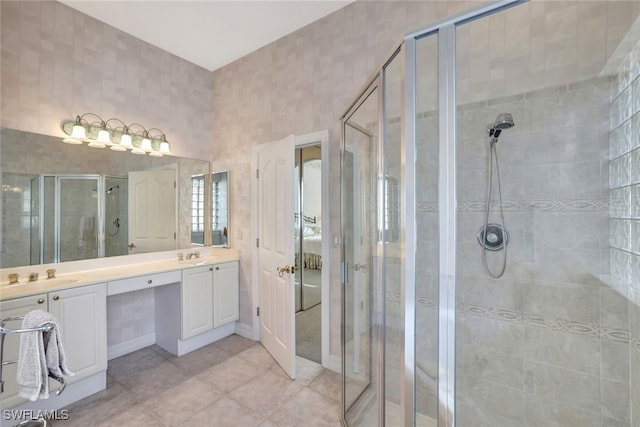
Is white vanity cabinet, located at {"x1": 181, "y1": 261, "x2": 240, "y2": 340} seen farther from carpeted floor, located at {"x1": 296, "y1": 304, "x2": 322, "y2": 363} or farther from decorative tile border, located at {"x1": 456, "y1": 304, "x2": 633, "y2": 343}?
decorative tile border, located at {"x1": 456, "y1": 304, "x2": 633, "y2": 343}

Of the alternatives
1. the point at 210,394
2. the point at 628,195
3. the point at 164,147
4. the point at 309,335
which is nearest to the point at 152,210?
the point at 164,147

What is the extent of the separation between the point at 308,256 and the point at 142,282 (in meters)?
3.21

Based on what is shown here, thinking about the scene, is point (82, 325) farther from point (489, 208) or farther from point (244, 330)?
point (489, 208)

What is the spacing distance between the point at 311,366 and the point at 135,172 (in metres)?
2.55

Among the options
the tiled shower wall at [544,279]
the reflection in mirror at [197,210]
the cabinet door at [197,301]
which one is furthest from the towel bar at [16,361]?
the tiled shower wall at [544,279]

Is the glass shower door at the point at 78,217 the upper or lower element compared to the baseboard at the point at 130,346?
upper

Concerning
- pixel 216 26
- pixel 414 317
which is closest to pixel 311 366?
pixel 414 317

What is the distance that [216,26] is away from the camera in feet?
8.25

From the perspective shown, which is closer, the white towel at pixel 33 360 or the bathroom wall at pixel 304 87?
the white towel at pixel 33 360

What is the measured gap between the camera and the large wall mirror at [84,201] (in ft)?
6.52

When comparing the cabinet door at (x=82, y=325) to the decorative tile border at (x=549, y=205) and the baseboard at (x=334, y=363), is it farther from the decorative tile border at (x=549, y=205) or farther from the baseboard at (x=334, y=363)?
the decorative tile border at (x=549, y=205)

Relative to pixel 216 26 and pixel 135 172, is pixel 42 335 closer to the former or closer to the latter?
pixel 135 172

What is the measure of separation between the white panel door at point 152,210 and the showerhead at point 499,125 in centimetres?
300

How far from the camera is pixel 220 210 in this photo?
3.20 metres
